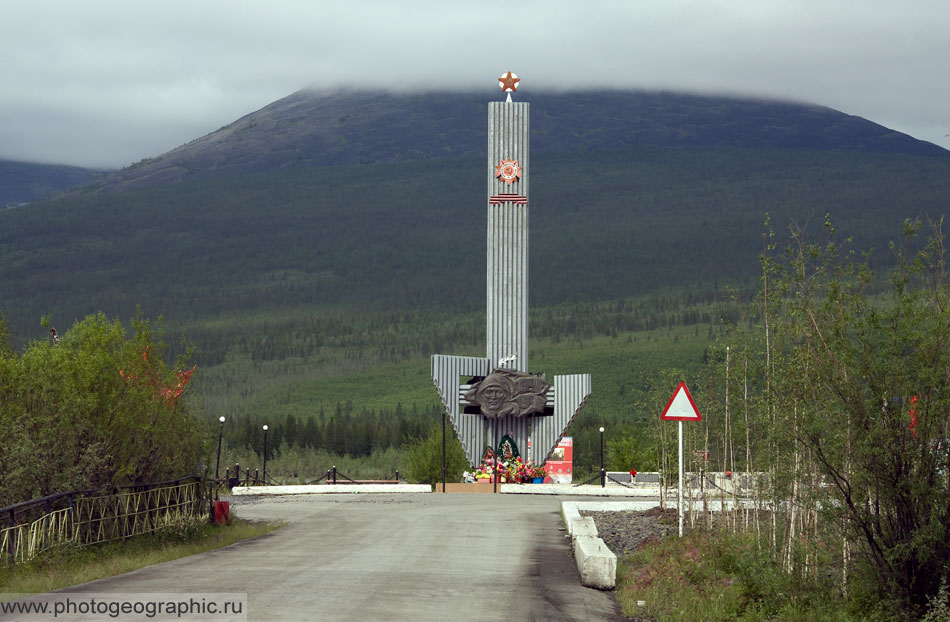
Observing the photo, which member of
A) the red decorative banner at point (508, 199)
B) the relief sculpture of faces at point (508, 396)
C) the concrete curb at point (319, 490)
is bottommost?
the concrete curb at point (319, 490)

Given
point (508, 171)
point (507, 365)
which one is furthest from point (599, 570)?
point (508, 171)

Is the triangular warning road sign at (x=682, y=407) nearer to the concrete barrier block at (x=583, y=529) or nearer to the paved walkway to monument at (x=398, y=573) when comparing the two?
the concrete barrier block at (x=583, y=529)

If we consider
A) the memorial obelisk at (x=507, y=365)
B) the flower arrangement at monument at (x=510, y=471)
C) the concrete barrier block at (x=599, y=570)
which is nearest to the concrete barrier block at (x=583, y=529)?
the concrete barrier block at (x=599, y=570)

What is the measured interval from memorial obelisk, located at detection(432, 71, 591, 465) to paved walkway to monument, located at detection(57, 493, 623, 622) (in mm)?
14857

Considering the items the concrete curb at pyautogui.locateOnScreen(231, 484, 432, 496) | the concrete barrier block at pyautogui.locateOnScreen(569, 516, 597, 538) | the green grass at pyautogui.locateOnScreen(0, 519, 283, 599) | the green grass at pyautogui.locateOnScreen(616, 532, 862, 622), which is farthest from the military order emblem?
the green grass at pyautogui.locateOnScreen(616, 532, 862, 622)

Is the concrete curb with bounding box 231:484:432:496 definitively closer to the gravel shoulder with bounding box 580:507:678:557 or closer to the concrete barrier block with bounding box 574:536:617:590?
the gravel shoulder with bounding box 580:507:678:557

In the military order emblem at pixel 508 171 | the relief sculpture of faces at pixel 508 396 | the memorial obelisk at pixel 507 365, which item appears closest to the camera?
the relief sculpture of faces at pixel 508 396

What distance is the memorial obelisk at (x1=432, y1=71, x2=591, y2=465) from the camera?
138ft

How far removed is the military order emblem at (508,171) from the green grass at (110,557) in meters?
21.6

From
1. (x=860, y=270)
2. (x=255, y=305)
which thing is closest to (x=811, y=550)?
(x=860, y=270)

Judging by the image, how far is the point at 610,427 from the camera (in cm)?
9194

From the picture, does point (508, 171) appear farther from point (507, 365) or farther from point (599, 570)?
point (599, 570)

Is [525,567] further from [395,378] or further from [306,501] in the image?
[395,378]

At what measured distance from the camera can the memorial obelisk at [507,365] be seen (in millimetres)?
42062
